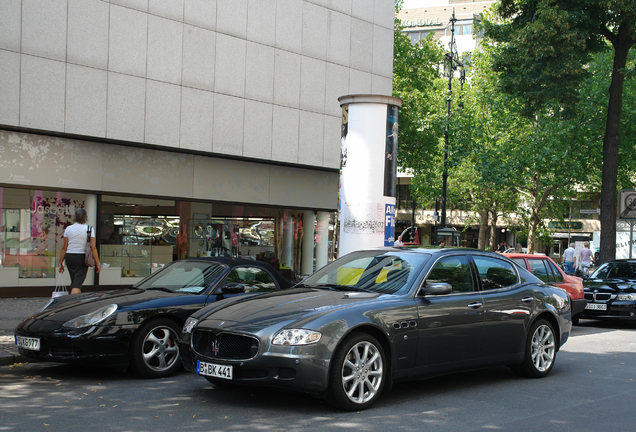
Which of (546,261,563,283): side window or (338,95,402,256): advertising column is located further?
(546,261,563,283): side window

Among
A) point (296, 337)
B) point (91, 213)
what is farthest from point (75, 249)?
point (91, 213)

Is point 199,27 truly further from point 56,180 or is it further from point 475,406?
point 475,406

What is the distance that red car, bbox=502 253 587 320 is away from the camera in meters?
12.8

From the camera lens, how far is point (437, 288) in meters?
6.30

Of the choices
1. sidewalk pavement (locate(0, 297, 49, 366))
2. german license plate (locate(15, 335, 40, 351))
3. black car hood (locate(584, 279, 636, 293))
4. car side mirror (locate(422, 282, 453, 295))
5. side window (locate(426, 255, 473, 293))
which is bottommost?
sidewalk pavement (locate(0, 297, 49, 366))

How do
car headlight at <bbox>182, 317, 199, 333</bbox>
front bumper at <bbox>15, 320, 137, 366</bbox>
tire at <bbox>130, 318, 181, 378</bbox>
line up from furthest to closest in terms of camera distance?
tire at <bbox>130, 318, 181, 378</bbox> < front bumper at <bbox>15, 320, 137, 366</bbox> < car headlight at <bbox>182, 317, 199, 333</bbox>

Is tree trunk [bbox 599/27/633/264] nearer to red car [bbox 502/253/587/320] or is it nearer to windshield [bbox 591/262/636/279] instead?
windshield [bbox 591/262/636/279]

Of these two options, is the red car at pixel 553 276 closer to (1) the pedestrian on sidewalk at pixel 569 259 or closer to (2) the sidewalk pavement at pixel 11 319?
(2) the sidewalk pavement at pixel 11 319

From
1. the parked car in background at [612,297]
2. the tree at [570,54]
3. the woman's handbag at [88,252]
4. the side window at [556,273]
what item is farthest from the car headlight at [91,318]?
the tree at [570,54]

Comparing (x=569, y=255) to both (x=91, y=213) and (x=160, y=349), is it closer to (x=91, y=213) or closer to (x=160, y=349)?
(x=91, y=213)

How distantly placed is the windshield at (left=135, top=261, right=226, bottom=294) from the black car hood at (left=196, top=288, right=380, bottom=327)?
166cm

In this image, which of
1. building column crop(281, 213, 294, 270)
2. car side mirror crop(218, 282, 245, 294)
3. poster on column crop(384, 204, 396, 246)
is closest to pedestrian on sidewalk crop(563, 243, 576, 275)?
building column crop(281, 213, 294, 270)

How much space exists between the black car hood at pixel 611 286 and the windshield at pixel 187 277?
9.40m

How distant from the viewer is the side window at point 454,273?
22.0 ft
